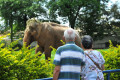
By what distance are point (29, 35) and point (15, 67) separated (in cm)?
454

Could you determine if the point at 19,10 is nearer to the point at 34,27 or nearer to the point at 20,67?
the point at 34,27

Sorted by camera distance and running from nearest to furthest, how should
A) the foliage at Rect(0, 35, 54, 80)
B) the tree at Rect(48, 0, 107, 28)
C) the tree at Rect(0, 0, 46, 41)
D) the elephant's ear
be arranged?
1. the foliage at Rect(0, 35, 54, 80)
2. the elephant's ear
3. the tree at Rect(48, 0, 107, 28)
4. the tree at Rect(0, 0, 46, 41)

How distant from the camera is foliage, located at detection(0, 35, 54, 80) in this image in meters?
3.37

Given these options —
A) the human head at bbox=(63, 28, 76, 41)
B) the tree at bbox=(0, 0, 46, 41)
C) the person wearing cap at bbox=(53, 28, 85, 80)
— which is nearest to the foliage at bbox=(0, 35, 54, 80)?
the person wearing cap at bbox=(53, 28, 85, 80)

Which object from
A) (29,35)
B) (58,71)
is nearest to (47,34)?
(29,35)

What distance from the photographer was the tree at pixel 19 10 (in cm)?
3419

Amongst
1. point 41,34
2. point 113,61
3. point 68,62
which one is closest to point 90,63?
point 68,62

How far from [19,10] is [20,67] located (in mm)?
33020

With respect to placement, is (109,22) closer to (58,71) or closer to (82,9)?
(82,9)

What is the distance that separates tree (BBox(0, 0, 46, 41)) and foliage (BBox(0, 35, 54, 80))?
29899 millimetres

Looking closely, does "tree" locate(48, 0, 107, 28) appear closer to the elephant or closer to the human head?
the elephant

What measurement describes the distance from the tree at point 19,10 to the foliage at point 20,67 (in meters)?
29.9

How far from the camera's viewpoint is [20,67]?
3.66 m

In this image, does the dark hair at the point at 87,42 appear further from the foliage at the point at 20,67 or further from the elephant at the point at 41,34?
the elephant at the point at 41,34
